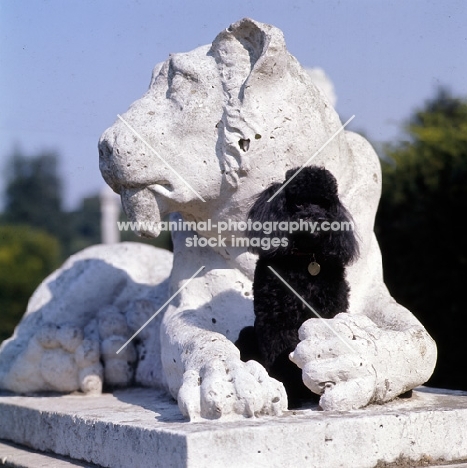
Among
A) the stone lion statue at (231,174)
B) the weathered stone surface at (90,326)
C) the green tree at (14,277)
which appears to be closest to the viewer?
the stone lion statue at (231,174)

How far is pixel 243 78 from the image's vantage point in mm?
3768

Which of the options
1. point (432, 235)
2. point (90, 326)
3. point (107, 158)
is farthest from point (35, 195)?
point (107, 158)

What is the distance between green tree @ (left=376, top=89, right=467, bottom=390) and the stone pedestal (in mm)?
3058

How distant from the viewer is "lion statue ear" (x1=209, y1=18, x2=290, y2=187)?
12.1ft

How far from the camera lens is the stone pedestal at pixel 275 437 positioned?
2.80 meters

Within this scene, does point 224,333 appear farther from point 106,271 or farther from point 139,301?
point 106,271

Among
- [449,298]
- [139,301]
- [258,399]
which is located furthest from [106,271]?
[449,298]

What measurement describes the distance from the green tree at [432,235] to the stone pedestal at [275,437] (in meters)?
3.06

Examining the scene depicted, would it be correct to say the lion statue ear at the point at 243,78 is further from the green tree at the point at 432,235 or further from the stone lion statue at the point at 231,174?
the green tree at the point at 432,235

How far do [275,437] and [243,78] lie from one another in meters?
1.48

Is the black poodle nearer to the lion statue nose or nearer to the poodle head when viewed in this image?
the poodle head

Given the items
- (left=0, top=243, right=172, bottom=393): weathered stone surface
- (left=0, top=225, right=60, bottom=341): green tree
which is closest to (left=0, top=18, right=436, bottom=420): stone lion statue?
(left=0, top=243, right=172, bottom=393): weathered stone surface

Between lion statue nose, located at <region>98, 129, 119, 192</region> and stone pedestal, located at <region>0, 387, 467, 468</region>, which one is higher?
lion statue nose, located at <region>98, 129, 119, 192</region>

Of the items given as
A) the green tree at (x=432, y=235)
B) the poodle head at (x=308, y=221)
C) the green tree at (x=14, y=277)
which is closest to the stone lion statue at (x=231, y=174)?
the poodle head at (x=308, y=221)
